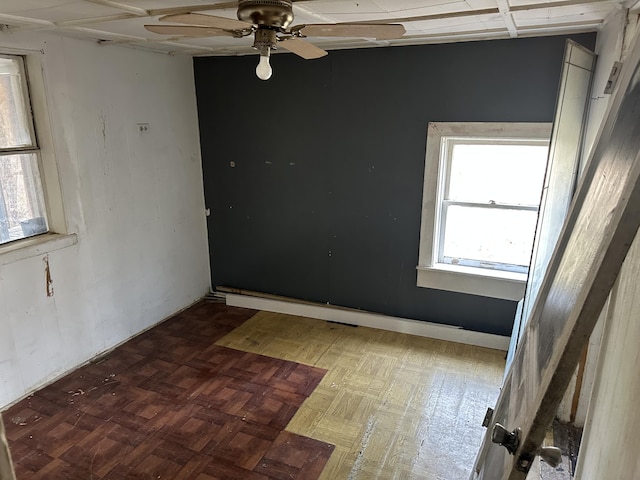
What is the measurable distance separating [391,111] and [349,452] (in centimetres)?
240

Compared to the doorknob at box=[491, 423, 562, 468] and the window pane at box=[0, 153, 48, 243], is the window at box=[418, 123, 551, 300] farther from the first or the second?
the window pane at box=[0, 153, 48, 243]

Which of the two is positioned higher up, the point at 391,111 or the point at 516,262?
the point at 391,111

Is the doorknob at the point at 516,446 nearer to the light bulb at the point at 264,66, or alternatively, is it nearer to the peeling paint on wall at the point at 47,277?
the light bulb at the point at 264,66

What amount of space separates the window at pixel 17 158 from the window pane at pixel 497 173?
293 centimetres

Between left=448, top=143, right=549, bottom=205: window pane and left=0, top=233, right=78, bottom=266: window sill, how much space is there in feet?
9.24

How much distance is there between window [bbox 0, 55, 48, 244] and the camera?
9.03 feet

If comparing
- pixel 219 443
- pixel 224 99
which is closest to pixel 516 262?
pixel 219 443

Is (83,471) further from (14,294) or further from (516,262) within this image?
(516,262)

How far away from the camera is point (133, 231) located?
3.63 metres

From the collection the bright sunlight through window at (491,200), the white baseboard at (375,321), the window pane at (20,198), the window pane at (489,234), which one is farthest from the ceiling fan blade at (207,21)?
the white baseboard at (375,321)

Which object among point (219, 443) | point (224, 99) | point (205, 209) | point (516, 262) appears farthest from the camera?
point (205, 209)

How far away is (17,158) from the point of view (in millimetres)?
2848

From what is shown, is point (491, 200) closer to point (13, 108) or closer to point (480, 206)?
point (480, 206)

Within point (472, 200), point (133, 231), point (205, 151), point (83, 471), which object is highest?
point (205, 151)
